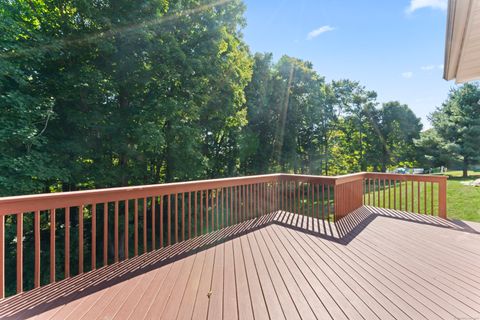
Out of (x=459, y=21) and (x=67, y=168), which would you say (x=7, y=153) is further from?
(x=459, y=21)

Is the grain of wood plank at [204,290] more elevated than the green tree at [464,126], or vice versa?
the green tree at [464,126]

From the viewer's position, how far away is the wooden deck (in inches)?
69.0

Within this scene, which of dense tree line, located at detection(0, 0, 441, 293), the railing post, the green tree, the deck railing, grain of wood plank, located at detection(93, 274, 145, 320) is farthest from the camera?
the green tree

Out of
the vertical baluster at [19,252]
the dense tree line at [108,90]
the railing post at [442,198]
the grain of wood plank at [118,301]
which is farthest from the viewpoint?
the dense tree line at [108,90]

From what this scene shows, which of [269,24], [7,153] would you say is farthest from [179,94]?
[7,153]

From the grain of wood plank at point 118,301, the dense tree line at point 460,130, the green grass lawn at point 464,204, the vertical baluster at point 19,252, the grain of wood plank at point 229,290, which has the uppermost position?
the dense tree line at point 460,130

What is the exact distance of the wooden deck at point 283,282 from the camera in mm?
1752

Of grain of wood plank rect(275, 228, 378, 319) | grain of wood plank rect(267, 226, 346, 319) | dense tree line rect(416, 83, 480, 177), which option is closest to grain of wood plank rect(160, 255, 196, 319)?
grain of wood plank rect(267, 226, 346, 319)

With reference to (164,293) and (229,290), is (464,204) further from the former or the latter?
(164,293)

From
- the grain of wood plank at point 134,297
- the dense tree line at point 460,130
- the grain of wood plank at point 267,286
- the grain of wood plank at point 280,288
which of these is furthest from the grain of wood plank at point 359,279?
the dense tree line at point 460,130

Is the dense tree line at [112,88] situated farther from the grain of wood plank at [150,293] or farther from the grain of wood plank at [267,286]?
the grain of wood plank at [267,286]

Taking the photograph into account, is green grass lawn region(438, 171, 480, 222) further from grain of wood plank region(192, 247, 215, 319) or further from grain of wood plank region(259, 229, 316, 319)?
grain of wood plank region(192, 247, 215, 319)

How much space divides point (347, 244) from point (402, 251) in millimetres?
638

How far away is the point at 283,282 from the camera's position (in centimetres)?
217
